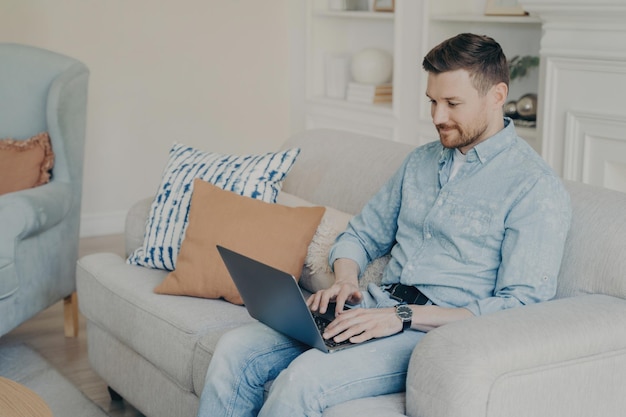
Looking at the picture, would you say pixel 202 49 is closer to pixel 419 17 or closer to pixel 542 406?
pixel 419 17

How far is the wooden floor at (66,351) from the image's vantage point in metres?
2.94

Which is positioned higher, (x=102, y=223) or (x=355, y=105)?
(x=355, y=105)

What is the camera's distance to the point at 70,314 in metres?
3.49

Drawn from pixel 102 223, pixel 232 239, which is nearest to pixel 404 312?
pixel 232 239

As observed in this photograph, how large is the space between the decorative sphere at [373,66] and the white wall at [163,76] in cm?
57

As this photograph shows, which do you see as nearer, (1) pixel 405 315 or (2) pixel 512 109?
(1) pixel 405 315

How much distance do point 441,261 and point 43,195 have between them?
166 centimetres

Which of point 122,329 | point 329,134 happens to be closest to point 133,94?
point 329,134

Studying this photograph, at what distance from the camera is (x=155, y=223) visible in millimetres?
2809

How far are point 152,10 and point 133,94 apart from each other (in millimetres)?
455

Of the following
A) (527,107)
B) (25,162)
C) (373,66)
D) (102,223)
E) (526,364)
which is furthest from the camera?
(102,223)

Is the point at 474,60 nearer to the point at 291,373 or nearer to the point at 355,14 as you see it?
the point at 291,373

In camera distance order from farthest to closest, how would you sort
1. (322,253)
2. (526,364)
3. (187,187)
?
(187,187) → (322,253) → (526,364)

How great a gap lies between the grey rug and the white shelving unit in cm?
205
